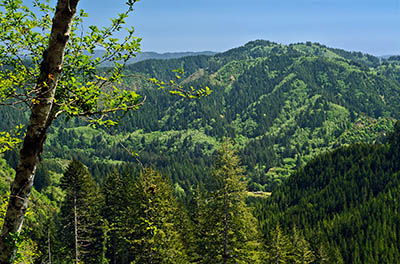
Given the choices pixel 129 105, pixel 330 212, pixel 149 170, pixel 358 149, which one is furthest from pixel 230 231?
pixel 358 149

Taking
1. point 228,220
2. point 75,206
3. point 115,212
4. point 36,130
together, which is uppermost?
point 36,130

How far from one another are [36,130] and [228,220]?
23.0 m

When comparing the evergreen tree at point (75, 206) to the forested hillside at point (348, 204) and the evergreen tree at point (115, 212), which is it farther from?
the forested hillside at point (348, 204)

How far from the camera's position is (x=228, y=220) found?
27047 mm

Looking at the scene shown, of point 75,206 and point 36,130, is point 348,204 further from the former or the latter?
point 36,130

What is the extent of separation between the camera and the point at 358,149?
450 ft

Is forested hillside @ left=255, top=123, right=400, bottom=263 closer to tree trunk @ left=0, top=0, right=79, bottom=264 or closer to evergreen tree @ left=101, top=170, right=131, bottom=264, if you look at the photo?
evergreen tree @ left=101, top=170, right=131, bottom=264

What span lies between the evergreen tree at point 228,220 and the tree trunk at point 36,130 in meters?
21.5

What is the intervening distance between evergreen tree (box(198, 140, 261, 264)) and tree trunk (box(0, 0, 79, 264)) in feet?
70.6

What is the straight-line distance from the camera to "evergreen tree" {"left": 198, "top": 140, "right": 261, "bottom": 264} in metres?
26.9

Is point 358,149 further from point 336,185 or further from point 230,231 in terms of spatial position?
point 230,231

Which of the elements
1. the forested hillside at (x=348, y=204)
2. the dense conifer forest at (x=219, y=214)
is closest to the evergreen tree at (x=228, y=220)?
the dense conifer forest at (x=219, y=214)

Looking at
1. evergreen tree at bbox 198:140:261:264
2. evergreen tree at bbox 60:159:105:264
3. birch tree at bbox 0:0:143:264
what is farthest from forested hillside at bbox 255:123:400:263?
birch tree at bbox 0:0:143:264

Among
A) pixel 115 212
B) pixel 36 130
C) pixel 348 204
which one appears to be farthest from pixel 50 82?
pixel 348 204
